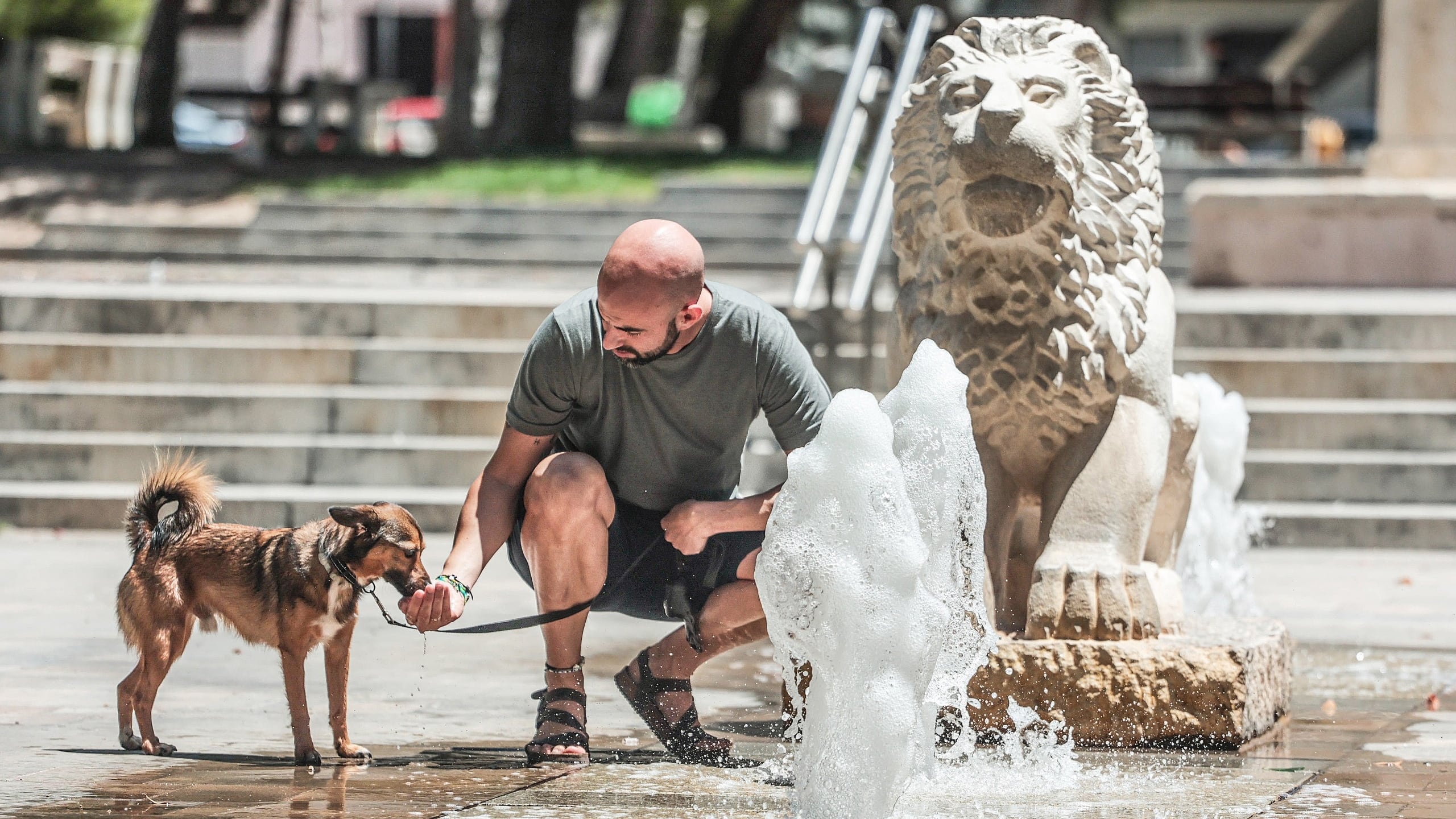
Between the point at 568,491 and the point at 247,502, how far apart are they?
517 cm

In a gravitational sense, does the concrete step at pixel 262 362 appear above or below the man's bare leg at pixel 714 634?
above

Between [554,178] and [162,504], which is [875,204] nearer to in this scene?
[162,504]

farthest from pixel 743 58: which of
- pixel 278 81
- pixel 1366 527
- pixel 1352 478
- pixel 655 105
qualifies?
pixel 1366 527

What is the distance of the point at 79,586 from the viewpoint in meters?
7.25

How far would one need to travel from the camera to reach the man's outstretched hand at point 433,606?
3.92m

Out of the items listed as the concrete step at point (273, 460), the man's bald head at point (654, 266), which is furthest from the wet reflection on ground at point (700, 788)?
the concrete step at point (273, 460)

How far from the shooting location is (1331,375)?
9773 millimetres

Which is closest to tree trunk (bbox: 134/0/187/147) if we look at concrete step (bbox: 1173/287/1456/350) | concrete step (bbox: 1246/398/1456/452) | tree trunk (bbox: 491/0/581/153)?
tree trunk (bbox: 491/0/581/153)

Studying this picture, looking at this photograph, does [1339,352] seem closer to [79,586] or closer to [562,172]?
[79,586]

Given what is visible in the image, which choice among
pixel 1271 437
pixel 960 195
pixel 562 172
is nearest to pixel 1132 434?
pixel 960 195

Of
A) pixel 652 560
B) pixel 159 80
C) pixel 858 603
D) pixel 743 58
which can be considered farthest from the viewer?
pixel 743 58

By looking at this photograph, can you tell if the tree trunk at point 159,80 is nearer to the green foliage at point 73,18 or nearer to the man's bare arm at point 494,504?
the green foliage at point 73,18

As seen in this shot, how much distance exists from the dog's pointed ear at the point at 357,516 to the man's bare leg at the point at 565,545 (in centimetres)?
34

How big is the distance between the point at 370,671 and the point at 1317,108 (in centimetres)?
3259
